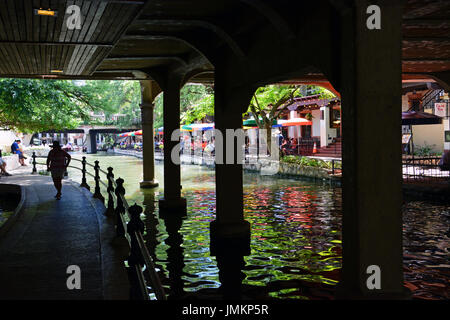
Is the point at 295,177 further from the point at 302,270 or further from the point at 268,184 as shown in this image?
the point at 302,270

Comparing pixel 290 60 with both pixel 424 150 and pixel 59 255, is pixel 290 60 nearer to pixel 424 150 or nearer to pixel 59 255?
pixel 59 255

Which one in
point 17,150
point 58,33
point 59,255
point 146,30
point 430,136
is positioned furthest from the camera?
point 17,150

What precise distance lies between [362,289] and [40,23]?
18.4 ft

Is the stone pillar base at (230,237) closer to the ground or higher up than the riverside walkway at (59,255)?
closer to the ground

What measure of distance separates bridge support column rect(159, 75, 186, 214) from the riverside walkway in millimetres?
2408

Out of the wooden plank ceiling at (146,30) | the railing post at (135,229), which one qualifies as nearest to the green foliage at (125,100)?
the wooden plank ceiling at (146,30)

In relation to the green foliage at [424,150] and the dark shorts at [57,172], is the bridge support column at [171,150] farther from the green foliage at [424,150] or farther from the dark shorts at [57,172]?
the green foliage at [424,150]

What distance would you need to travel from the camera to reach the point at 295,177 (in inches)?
901

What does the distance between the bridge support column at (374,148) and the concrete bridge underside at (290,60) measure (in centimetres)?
1

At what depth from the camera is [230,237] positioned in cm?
949

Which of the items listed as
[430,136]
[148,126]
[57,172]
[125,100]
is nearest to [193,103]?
[430,136]

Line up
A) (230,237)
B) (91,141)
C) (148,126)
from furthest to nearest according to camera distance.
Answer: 1. (91,141)
2. (148,126)
3. (230,237)

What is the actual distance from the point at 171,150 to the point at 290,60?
736 centimetres

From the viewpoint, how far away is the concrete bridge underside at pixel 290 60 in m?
4.79
